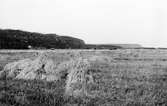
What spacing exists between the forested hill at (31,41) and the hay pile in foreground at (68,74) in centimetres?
5790

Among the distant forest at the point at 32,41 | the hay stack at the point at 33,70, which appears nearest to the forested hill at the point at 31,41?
the distant forest at the point at 32,41

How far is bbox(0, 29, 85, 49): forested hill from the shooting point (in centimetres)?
7225

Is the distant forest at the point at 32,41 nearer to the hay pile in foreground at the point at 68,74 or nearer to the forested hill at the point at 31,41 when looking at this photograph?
the forested hill at the point at 31,41

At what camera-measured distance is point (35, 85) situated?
30.8ft

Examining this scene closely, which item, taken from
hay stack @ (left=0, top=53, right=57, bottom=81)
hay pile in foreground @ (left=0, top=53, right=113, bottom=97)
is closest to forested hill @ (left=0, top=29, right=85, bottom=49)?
hay stack @ (left=0, top=53, right=57, bottom=81)

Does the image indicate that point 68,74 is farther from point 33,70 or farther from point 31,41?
point 31,41

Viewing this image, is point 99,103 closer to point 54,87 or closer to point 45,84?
point 54,87

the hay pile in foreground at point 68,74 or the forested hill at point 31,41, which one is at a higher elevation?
the forested hill at point 31,41

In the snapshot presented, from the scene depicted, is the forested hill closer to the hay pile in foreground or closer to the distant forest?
the distant forest

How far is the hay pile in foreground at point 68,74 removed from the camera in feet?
27.5

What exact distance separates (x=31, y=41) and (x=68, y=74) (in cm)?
7366

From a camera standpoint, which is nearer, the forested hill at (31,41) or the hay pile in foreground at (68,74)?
the hay pile in foreground at (68,74)

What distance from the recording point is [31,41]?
82.0 meters

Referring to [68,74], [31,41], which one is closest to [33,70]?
[68,74]
